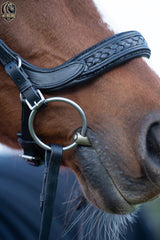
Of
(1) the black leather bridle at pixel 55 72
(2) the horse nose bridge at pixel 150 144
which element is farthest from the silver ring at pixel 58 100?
(2) the horse nose bridge at pixel 150 144

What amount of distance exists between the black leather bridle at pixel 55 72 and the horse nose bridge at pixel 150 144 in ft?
0.85

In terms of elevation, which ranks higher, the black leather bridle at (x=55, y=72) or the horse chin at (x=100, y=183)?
the black leather bridle at (x=55, y=72)

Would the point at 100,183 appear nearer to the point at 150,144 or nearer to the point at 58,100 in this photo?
the point at 150,144

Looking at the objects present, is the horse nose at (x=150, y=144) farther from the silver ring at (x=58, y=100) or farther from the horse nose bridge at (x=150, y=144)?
the silver ring at (x=58, y=100)

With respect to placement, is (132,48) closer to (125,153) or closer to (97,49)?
(97,49)

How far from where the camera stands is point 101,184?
1.05 metres

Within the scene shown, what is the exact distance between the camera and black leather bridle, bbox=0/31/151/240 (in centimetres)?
101

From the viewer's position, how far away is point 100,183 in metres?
1.05

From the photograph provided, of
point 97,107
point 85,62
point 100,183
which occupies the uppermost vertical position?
point 85,62

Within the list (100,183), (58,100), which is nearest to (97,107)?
(58,100)

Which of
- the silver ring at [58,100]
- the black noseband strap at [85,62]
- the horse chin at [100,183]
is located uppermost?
the black noseband strap at [85,62]

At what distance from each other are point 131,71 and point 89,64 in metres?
0.17

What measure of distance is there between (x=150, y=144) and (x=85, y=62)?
394 mm

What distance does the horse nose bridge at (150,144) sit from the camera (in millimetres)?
954
